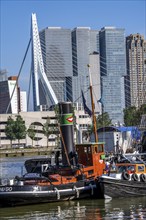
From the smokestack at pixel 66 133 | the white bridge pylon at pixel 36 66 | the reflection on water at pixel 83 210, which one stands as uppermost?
the white bridge pylon at pixel 36 66

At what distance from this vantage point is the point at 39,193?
1198 inches

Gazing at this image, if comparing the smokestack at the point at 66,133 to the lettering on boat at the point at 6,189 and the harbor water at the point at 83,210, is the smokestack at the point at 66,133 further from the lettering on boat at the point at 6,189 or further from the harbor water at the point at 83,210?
the lettering on boat at the point at 6,189

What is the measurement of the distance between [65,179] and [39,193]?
2.25 m

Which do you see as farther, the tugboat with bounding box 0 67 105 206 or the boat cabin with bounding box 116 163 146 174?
the boat cabin with bounding box 116 163 146 174

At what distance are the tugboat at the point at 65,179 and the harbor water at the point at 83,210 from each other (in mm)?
502

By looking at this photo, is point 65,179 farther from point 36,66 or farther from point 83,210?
point 36,66

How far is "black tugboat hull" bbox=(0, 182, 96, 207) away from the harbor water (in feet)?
0.99

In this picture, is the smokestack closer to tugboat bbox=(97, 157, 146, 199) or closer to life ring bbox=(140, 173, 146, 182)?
tugboat bbox=(97, 157, 146, 199)

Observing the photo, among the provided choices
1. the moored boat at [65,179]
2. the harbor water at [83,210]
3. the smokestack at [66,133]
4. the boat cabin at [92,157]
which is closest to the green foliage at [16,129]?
the moored boat at [65,179]

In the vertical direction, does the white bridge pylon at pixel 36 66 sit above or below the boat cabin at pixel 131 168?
above

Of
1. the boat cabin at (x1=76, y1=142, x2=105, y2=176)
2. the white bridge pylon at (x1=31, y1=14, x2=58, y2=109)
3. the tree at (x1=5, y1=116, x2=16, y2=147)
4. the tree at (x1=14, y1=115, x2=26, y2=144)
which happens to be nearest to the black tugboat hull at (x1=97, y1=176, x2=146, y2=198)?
the boat cabin at (x1=76, y1=142, x2=105, y2=176)

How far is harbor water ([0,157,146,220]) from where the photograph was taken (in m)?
26.8

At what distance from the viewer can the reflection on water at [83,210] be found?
88.0 ft

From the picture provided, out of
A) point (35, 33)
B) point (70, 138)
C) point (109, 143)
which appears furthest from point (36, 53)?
point (70, 138)
